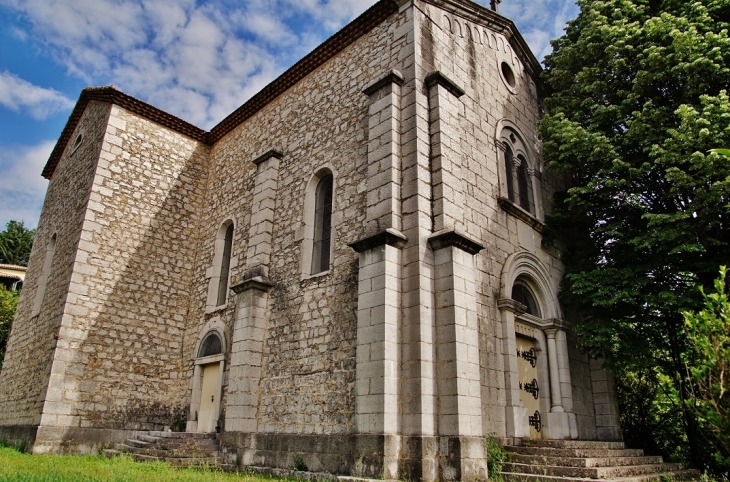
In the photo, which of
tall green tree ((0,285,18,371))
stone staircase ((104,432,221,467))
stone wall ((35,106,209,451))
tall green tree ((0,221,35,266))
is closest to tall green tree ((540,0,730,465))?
stone staircase ((104,432,221,467))

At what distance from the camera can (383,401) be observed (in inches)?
291

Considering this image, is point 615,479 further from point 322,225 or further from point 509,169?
point 322,225

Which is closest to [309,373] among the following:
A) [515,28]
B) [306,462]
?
[306,462]

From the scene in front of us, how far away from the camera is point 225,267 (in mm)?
13469

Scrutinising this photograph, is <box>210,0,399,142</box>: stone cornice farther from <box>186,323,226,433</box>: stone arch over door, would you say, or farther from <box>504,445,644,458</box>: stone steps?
<box>504,445,644,458</box>: stone steps

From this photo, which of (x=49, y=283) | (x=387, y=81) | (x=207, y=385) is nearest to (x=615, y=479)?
(x=387, y=81)

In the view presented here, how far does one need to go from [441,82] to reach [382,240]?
134 inches

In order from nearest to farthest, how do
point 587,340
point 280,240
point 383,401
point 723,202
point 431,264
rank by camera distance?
point 383,401
point 431,264
point 723,202
point 587,340
point 280,240

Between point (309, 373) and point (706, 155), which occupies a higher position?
point (706, 155)

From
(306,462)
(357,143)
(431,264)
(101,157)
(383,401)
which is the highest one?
(101,157)

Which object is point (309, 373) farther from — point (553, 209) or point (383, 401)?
point (553, 209)

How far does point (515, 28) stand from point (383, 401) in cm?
968

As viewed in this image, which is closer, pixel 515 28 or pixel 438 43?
pixel 438 43

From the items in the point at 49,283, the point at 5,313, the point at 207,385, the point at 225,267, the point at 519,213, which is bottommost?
the point at 207,385
